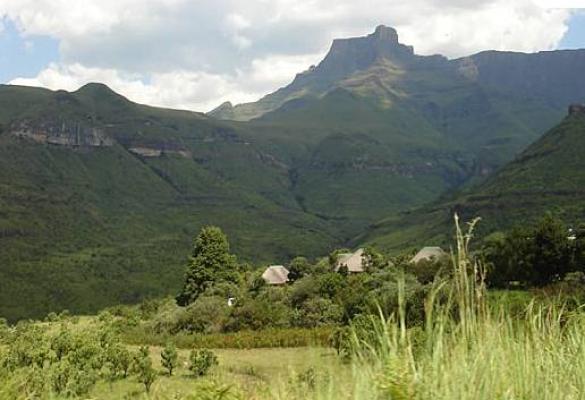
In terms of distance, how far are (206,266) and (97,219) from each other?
9922 centimetres

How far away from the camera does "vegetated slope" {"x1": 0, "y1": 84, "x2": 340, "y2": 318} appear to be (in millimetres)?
92562

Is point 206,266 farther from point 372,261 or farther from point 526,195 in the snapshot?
point 526,195

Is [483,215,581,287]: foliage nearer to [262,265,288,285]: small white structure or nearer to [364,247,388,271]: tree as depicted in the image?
[364,247,388,271]: tree

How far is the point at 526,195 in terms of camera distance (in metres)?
101

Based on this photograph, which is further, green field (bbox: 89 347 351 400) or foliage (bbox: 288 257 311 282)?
foliage (bbox: 288 257 311 282)

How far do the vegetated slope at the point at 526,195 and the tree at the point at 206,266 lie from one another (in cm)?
4514

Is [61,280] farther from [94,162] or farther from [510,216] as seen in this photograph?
[94,162]

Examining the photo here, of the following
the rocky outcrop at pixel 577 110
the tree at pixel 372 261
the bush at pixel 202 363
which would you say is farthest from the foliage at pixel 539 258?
the rocky outcrop at pixel 577 110

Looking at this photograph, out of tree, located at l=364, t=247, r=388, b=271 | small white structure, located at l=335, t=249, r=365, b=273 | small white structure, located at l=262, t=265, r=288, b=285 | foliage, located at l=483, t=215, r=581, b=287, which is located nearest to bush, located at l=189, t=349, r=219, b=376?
foliage, located at l=483, t=215, r=581, b=287

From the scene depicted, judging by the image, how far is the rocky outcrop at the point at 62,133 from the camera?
174 metres

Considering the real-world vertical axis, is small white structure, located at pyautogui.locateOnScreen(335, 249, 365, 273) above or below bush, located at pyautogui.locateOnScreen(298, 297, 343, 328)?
above

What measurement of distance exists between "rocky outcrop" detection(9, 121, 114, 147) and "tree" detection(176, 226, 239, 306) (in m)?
137

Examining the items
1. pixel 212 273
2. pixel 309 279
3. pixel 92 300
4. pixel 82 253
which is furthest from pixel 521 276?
pixel 82 253

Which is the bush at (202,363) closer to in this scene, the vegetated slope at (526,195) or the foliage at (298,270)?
the foliage at (298,270)
